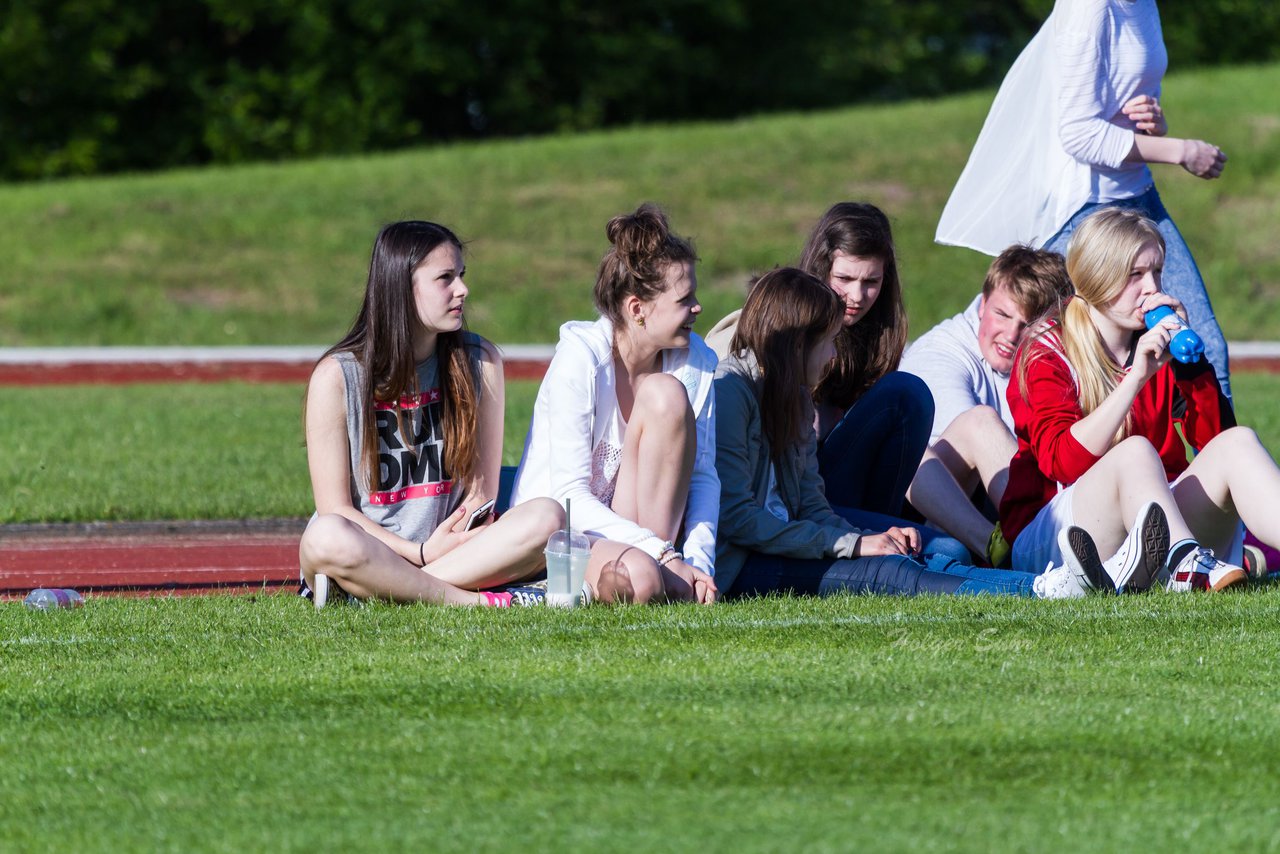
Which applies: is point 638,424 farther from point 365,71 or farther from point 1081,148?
point 365,71

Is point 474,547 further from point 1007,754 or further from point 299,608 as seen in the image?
point 1007,754

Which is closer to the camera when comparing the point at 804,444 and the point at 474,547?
the point at 474,547

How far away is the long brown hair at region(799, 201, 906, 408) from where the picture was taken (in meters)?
6.53

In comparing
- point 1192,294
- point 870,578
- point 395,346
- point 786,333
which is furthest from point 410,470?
point 1192,294

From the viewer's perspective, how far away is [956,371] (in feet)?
22.7

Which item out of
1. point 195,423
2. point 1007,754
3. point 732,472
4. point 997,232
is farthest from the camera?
point 195,423

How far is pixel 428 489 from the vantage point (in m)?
6.02

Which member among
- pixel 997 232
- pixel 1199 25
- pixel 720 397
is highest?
pixel 1199 25

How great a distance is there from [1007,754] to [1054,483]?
8.09 feet

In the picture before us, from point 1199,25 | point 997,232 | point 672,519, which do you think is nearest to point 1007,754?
point 672,519

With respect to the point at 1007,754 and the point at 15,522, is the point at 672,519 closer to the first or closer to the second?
the point at 1007,754

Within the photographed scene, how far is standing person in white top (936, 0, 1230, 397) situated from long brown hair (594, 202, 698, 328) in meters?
1.87

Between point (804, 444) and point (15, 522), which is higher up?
point (804, 444)

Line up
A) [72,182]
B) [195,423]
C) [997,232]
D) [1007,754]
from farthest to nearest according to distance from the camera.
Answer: [72,182]
[195,423]
[997,232]
[1007,754]
